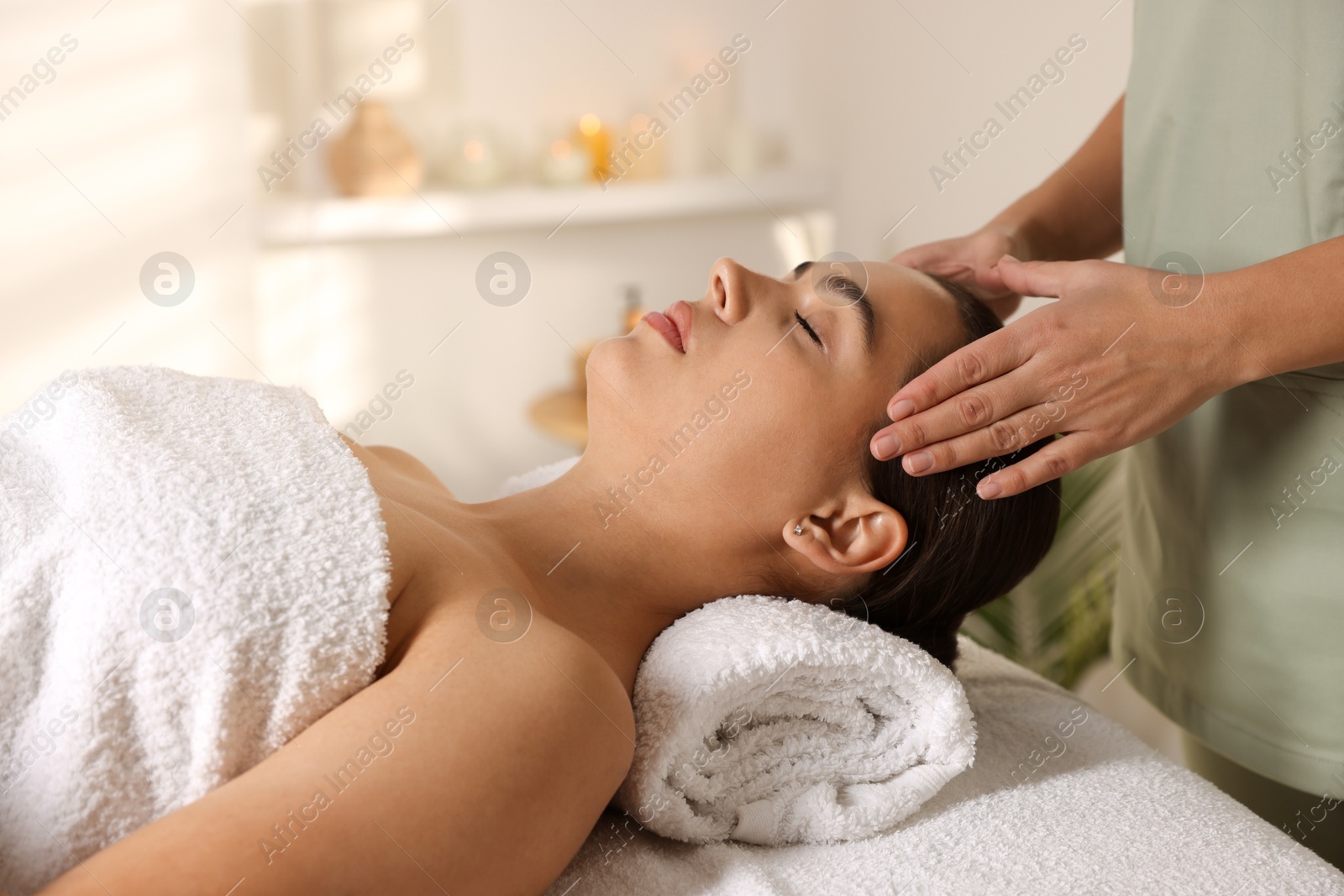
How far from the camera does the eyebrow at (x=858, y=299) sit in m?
1.09

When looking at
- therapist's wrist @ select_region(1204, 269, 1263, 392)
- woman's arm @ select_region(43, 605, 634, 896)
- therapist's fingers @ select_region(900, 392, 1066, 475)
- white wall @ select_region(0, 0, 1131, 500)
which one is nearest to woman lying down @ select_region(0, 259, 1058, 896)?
woman's arm @ select_region(43, 605, 634, 896)

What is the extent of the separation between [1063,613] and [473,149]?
7.12 ft

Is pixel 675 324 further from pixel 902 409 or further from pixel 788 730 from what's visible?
pixel 788 730

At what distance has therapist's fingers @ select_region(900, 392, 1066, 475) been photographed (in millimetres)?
961

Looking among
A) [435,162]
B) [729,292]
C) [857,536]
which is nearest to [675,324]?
[729,292]

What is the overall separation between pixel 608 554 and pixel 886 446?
13.4 inches

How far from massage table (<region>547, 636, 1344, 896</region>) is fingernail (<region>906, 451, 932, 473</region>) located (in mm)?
332

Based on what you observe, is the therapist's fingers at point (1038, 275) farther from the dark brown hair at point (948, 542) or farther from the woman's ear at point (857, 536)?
the woman's ear at point (857, 536)

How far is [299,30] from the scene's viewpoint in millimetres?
2982

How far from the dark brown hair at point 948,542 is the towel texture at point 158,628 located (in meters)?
0.55

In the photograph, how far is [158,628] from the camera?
2.56ft

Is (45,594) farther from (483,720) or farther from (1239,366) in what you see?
(1239,366)

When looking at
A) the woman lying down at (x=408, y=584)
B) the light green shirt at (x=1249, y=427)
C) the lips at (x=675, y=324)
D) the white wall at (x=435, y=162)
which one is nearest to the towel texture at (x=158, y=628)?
the woman lying down at (x=408, y=584)

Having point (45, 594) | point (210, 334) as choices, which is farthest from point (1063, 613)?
point (210, 334)
